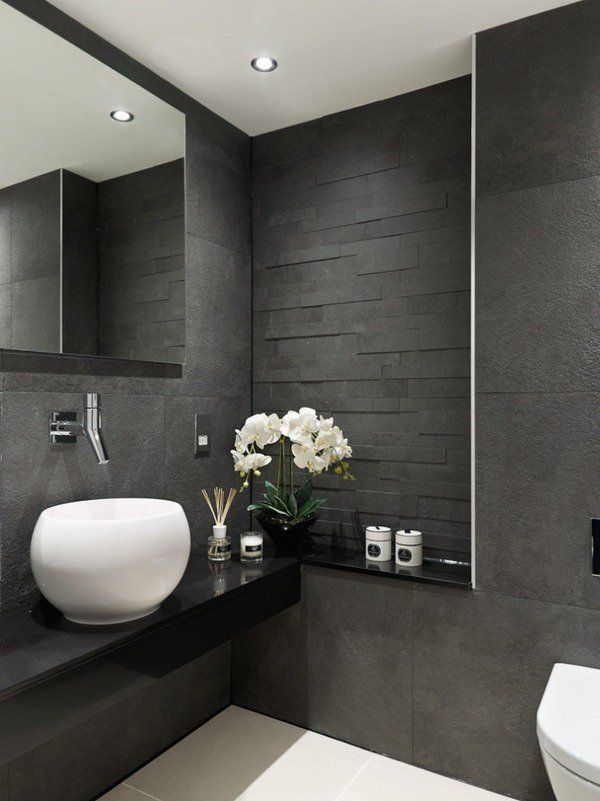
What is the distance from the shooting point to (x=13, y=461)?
1661 mm

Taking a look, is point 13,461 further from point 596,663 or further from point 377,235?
point 596,663

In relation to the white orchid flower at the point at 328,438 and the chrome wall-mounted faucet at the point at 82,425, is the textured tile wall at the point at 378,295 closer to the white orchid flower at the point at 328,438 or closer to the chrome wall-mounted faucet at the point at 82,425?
the white orchid flower at the point at 328,438

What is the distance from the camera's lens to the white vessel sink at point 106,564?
1.43 meters

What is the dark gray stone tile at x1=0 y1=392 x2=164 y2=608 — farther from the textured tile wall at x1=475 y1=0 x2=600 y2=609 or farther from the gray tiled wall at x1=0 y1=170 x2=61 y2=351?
the textured tile wall at x1=475 y1=0 x2=600 y2=609

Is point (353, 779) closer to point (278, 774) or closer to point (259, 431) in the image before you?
point (278, 774)

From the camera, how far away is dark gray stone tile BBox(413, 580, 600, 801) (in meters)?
1.78

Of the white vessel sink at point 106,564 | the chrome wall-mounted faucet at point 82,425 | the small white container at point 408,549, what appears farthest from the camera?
the small white container at point 408,549

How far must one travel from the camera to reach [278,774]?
1987 mm

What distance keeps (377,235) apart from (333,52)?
2.09ft

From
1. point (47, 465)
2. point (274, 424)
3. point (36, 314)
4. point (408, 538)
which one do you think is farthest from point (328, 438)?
Result: point (36, 314)

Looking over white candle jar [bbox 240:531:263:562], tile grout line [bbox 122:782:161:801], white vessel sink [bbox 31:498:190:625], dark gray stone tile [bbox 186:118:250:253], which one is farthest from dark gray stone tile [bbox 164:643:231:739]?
dark gray stone tile [bbox 186:118:250:253]

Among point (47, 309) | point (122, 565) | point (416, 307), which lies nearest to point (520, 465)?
point (416, 307)

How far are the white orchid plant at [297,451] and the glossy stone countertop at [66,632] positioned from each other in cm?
36

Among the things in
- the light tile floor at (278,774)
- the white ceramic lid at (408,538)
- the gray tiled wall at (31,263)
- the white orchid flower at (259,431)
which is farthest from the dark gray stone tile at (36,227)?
the light tile floor at (278,774)
